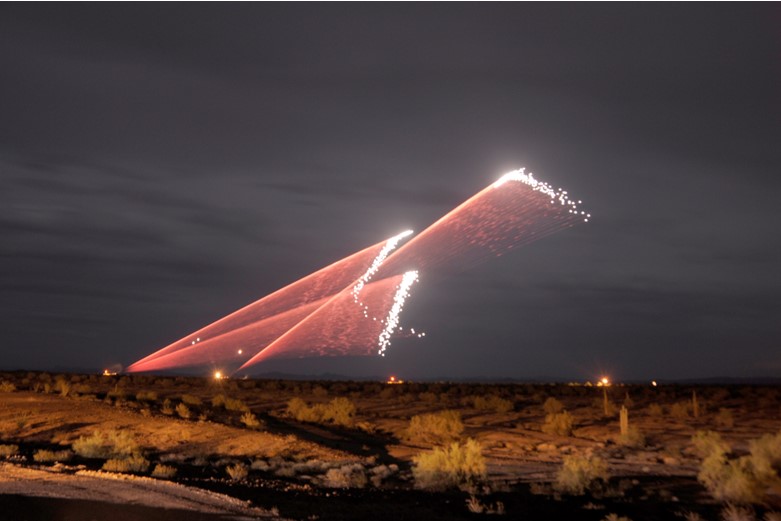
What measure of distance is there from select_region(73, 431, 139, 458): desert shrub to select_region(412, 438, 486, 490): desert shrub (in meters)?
9.15

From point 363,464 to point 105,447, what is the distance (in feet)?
25.0

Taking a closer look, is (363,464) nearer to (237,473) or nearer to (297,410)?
(237,473)

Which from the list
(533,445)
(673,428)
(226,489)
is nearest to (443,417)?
(533,445)

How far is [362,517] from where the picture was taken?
14766 millimetres

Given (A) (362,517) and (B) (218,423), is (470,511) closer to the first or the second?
(A) (362,517)

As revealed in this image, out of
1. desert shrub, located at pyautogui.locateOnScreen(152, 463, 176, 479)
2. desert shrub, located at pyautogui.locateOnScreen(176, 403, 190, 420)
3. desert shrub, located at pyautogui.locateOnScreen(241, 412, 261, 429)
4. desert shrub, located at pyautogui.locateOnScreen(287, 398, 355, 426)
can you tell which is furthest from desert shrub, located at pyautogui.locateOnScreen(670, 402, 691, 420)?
desert shrub, located at pyautogui.locateOnScreen(152, 463, 176, 479)

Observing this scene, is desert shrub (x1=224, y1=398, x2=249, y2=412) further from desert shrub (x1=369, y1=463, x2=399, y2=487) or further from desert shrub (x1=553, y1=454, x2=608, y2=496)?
desert shrub (x1=553, y1=454, x2=608, y2=496)

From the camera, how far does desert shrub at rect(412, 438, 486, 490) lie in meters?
18.8

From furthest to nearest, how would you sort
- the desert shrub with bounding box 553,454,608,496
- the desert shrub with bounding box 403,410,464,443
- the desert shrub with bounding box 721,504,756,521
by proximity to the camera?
the desert shrub with bounding box 403,410,464,443 < the desert shrub with bounding box 553,454,608,496 < the desert shrub with bounding box 721,504,756,521

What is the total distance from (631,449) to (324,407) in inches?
577

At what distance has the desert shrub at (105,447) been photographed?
23.7m

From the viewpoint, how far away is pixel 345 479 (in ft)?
64.5

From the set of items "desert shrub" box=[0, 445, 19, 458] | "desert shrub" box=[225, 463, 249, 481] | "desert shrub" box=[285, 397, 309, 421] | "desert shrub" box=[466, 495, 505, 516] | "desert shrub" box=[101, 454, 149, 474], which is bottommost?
"desert shrub" box=[466, 495, 505, 516]

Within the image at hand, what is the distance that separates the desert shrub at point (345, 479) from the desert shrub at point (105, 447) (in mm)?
6584
